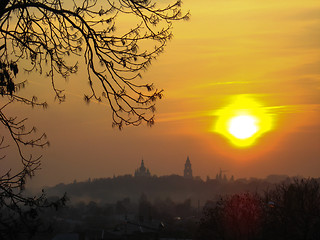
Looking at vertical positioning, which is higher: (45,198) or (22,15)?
(22,15)

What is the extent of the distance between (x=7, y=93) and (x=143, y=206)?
6353 inches

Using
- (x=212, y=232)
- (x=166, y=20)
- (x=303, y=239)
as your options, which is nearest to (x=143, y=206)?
(x=212, y=232)

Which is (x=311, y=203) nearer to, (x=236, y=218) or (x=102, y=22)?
(x=236, y=218)

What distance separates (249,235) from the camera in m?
41.5

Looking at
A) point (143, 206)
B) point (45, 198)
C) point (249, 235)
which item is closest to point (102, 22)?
point (45, 198)

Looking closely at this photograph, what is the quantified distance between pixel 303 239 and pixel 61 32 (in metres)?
27.2

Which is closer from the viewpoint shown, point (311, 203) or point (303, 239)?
point (303, 239)

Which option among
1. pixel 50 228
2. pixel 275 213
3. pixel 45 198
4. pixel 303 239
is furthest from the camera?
pixel 275 213

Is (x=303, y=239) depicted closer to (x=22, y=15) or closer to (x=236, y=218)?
(x=236, y=218)

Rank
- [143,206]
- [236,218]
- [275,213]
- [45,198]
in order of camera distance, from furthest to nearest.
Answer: [143,206] < [236,218] < [275,213] < [45,198]

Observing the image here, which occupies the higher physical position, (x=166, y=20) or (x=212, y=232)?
(x=166, y=20)

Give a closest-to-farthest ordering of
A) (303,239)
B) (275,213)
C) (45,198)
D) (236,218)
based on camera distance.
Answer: (45,198) → (303,239) → (275,213) → (236,218)

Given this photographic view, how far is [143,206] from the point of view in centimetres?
17075

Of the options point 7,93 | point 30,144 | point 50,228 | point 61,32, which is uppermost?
point 61,32
